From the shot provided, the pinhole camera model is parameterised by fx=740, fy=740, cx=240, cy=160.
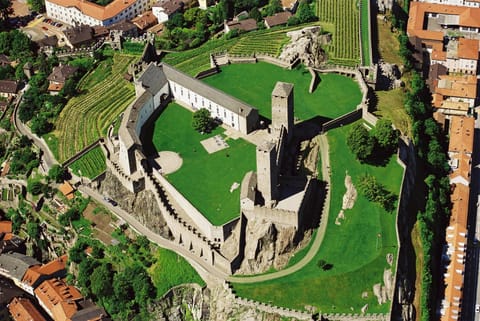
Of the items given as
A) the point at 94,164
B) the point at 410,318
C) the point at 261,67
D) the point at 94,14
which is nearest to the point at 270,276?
the point at 410,318

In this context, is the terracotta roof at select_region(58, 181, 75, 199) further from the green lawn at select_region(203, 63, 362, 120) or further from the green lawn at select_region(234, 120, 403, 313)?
the green lawn at select_region(234, 120, 403, 313)

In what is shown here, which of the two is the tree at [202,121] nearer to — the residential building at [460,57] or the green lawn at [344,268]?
the green lawn at [344,268]

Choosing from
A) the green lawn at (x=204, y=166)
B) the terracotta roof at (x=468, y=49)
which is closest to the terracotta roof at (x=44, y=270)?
the green lawn at (x=204, y=166)

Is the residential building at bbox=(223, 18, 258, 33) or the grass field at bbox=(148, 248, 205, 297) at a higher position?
the residential building at bbox=(223, 18, 258, 33)

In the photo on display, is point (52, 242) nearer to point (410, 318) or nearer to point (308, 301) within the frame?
point (308, 301)

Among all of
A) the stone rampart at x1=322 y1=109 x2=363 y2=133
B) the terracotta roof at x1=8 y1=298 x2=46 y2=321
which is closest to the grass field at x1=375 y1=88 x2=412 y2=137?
the stone rampart at x1=322 y1=109 x2=363 y2=133

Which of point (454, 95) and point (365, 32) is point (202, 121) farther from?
point (454, 95)
